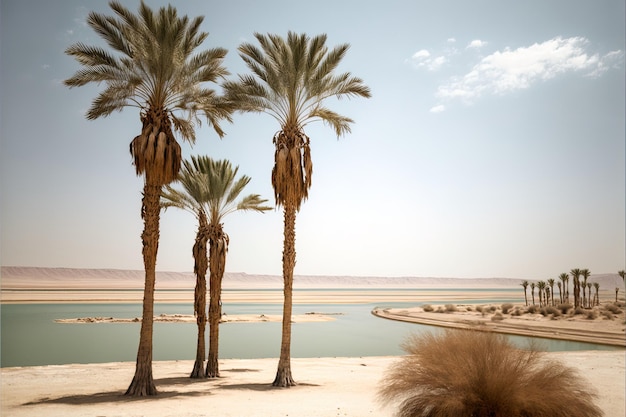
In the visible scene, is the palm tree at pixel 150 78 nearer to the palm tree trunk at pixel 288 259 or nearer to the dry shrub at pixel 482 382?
the palm tree trunk at pixel 288 259

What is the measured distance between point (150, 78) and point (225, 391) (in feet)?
35.5

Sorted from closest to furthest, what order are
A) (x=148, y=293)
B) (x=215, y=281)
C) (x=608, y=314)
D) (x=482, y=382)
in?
1. (x=482, y=382)
2. (x=148, y=293)
3. (x=215, y=281)
4. (x=608, y=314)

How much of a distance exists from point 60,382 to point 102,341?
2007cm

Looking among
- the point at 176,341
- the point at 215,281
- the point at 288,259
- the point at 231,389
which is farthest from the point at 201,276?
the point at 176,341

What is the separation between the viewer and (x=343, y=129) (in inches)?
805

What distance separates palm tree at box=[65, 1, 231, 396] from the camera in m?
16.3

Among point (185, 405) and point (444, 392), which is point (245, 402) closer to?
point (185, 405)

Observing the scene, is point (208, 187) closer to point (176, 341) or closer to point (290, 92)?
point (290, 92)

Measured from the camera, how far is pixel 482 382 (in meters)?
9.48

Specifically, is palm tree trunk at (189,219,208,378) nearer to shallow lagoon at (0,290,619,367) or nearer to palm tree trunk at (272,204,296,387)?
palm tree trunk at (272,204,296,387)

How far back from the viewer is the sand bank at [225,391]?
12.9 metres

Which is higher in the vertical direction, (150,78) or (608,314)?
(150,78)

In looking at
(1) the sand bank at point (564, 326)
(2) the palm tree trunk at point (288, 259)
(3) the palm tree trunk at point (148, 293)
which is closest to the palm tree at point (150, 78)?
(3) the palm tree trunk at point (148, 293)

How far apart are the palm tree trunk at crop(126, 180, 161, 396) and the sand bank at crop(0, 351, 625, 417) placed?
657 mm
